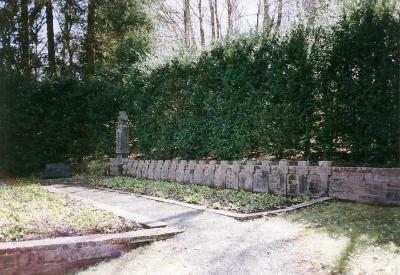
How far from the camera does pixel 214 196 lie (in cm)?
801

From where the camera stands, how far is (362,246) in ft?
14.6

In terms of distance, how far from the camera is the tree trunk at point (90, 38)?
19.8m

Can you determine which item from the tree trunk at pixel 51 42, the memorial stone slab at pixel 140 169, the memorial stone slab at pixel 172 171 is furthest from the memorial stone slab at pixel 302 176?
the tree trunk at pixel 51 42

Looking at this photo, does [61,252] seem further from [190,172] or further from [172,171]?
[172,171]

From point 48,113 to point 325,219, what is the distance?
38.2 feet

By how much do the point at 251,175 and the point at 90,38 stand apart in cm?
1447

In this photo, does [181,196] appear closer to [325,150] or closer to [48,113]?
[325,150]

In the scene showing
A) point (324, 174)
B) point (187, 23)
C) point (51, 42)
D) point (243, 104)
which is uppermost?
point (187, 23)

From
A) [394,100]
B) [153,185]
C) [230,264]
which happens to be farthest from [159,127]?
[230,264]

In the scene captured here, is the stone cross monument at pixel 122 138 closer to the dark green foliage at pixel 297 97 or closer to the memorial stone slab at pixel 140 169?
the memorial stone slab at pixel 140 169

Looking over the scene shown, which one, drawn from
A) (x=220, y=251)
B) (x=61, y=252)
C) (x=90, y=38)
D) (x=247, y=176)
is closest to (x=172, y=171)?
(x=247, y=176)

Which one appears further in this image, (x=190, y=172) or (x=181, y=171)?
(x=181, y=171)

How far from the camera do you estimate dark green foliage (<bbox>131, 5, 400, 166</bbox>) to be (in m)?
7.21

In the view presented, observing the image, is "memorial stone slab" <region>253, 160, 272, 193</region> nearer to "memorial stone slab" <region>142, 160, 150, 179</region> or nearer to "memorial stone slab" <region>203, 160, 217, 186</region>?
"memorial stone slab" <region>203, 160, 217, 186</region>
